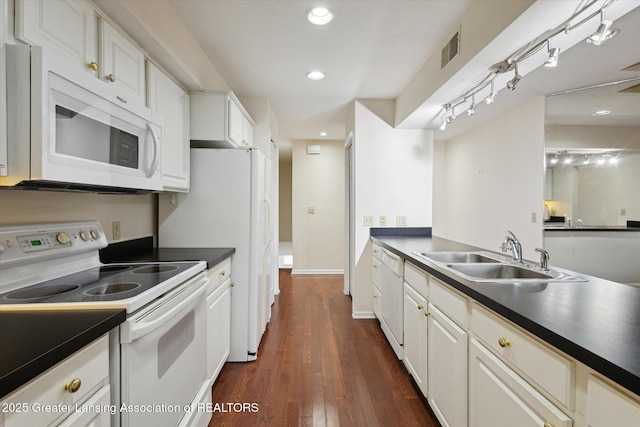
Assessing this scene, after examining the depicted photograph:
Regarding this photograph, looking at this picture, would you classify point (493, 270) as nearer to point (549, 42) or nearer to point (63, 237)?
point (549, 42)

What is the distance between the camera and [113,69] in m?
1.42

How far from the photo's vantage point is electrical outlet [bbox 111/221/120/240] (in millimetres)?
1887

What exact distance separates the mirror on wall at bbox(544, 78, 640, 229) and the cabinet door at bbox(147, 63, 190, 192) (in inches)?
134

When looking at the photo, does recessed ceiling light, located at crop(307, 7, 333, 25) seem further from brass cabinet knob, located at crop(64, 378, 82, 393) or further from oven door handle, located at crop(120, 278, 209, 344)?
brass cabinet knob, located at crop(64, 378, 82, 393)

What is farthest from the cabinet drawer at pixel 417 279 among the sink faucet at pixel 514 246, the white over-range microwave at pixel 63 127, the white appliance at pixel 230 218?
the white over-range microwave at pixel 63 127

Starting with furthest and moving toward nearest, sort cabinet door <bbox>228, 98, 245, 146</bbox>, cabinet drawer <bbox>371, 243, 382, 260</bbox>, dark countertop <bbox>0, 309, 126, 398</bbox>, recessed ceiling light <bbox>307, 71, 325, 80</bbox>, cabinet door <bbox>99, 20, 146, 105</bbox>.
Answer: cabinet drawer <bbox>371, 243, 382, 260</bbox>
recessed ceiling light <bbox>307, 71, 325, 80</bbox>
cabinet door <bbox>228, 98, 245, 146</bbox>
cabinet door <bbox>99, 20, 146, 105</bbox>
dark countertop <bbox>0, 309, 126, 398</bbox>

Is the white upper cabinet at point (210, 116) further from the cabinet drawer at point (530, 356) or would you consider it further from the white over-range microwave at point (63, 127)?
the cabinet drawer at point (530, 356)

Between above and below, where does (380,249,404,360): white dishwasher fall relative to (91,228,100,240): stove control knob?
below

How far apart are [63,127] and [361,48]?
200 cm

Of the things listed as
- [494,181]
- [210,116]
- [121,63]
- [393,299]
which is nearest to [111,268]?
[121,63]

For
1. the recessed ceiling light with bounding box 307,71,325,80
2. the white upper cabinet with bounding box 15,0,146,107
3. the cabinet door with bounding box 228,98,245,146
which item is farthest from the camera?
the recessed ceiling light with bounding box 307,71,325,80

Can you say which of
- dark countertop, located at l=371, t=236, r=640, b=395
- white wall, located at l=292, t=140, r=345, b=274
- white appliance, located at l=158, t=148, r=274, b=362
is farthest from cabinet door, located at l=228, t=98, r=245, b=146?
white wall, located at l=292, t=140, r=345, b=274

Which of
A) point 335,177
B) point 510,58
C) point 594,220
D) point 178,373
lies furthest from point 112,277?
point 335,177

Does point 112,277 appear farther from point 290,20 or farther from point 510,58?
point 510,58
